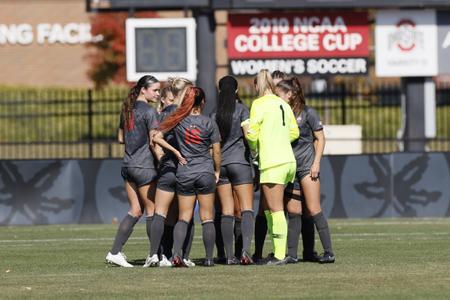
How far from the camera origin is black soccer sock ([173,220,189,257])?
1385 cm

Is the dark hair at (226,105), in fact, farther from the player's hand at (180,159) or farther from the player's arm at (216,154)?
the player's hand at (180,159)

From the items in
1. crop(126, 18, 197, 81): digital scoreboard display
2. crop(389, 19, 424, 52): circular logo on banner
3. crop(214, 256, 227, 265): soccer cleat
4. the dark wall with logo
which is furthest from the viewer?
crop(389, 19, 424, 52): circular logo on banner

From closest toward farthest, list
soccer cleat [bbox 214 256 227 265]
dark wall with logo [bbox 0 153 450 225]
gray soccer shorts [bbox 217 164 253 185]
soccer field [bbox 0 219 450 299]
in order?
soccer field [bbox 0 219 450 299]
gray soccer shorts [bbox 217 164 253 185]
soccer cleat [bbox 214 256 227 265]
dark wall with logo [bbox 0 153 450 225]

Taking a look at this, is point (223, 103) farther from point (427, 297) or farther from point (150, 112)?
point (427, 297)

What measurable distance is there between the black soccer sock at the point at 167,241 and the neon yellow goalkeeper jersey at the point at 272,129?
4.19 ft

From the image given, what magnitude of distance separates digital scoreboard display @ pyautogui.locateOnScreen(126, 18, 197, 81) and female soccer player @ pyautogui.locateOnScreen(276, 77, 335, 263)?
11.1 m

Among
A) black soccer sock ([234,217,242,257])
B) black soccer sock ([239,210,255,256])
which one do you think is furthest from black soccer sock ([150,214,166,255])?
black soccer sock ([234,217,242,257])

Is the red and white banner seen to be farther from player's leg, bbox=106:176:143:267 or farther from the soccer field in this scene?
player's leg, bbox=106:176:143:267

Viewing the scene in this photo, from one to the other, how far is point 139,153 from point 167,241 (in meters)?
1.00

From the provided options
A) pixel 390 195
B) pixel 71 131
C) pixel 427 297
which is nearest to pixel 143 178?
pixel 427 297

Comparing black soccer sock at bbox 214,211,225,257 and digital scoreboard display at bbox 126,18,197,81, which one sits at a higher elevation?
digital scoreboard display at bbox 126,18,197,81

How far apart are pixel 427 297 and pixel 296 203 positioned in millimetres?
3478

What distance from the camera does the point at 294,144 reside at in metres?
14.3

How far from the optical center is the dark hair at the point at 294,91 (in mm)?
14250
